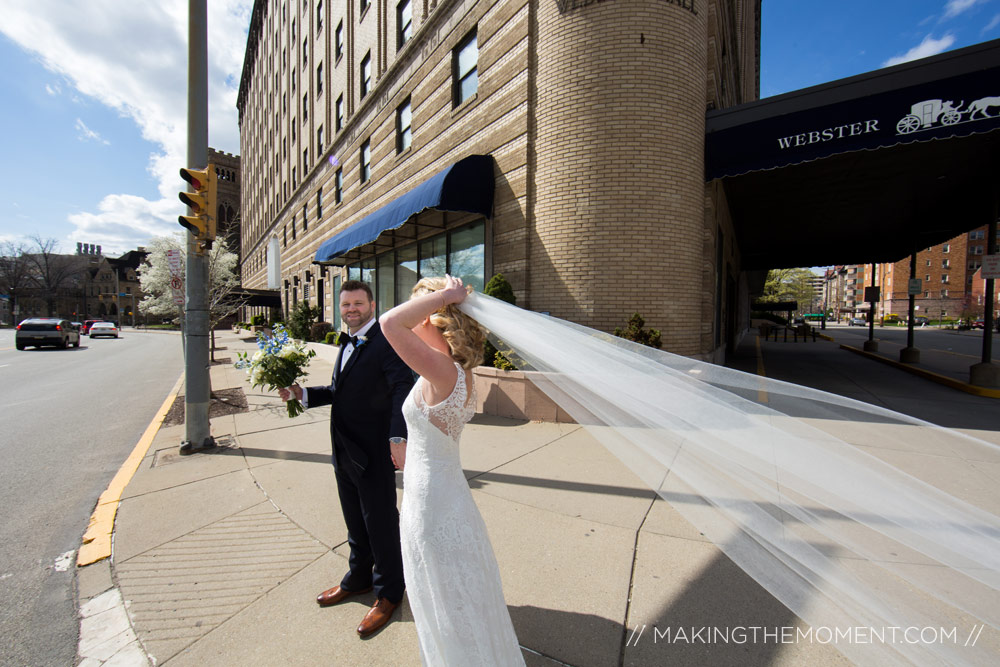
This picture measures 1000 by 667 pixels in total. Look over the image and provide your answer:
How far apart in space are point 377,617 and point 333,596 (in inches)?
14.1

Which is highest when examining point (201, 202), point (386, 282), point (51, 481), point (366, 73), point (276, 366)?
point (366, 73)

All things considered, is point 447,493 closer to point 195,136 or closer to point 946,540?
point 946,540

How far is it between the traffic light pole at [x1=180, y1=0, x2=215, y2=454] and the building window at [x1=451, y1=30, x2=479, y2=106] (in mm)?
5682

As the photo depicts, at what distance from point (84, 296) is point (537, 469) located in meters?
109

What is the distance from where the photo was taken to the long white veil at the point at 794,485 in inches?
66.2

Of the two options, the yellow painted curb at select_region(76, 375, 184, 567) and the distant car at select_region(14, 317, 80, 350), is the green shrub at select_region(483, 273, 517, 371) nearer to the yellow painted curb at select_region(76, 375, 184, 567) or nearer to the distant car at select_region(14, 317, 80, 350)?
the yellow painted curb at select_region(76, 375, 184, 567)

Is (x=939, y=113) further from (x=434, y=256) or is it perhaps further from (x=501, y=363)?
(x=434, y=256)

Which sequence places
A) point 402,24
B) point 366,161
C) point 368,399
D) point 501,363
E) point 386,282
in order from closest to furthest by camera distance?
point 368,399
point 501,363
point 402,24
point 386,282
point 366,161

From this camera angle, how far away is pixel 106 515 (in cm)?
364

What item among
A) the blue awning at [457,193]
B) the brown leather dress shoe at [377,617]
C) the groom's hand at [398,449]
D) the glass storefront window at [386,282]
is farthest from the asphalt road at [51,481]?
the glass storefront window at [386,282]

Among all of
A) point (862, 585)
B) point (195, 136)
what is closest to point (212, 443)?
point (195, 136)

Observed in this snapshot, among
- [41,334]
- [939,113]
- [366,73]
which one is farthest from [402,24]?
[41,334]

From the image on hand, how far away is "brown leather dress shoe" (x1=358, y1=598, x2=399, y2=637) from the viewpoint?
2.23 meters

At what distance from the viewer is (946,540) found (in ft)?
5.18
